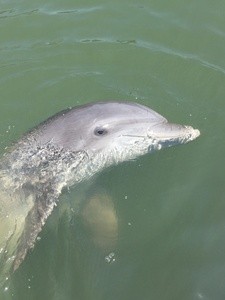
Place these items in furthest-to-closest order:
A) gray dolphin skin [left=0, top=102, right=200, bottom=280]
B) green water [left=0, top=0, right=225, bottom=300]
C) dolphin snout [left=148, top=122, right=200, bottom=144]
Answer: dolphin snout [left=148, top=122, right=200, bottom=144]
gray dolphin skin [left=0, top=102, right=200, bottom=280]
green water [left=0, top=0, right=225, bottom=300]

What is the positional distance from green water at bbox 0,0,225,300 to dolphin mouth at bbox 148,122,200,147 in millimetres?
575

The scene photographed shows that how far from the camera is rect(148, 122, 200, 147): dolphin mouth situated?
6664 mm

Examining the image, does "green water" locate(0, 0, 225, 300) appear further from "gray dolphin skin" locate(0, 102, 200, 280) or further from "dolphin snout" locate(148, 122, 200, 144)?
"dolphin snout" locate(148, 122, 200, 144)

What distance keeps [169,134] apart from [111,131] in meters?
0.76

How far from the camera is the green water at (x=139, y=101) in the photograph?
6.02 m

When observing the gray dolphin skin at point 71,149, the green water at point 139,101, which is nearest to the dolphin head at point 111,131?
the gray dolphin skin at point 71,149

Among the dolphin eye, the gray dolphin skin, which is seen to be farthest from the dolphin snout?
the dolphin eye

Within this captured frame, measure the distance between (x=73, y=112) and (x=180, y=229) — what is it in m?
2.06

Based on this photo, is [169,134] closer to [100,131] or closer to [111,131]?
[111,131]

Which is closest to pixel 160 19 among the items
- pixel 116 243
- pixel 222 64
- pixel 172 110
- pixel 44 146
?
pixel 222 64

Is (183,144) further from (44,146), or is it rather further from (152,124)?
(44,146)

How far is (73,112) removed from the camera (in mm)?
6754

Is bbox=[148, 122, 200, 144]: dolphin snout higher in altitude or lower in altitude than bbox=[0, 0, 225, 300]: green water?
higher

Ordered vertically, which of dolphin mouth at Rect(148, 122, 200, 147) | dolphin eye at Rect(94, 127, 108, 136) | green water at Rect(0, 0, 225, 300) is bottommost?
green water at Rect(0, 0, 225, 300)
